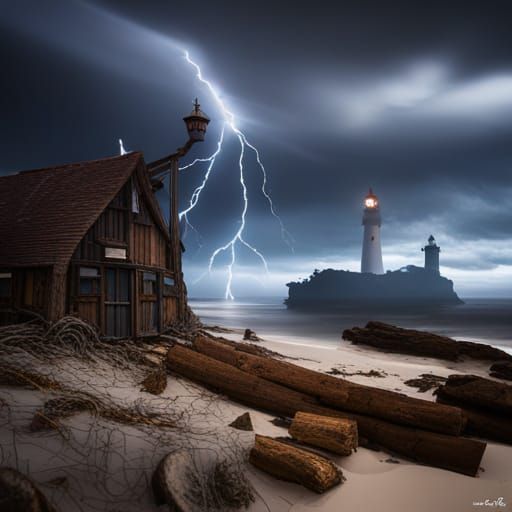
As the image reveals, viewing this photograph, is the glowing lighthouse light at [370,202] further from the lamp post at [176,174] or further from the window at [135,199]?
the window at [135,199]

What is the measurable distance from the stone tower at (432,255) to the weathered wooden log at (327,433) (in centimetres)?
15048

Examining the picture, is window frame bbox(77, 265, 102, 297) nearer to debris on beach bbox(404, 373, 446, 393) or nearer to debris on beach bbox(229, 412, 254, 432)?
debris on beach bbox(229, 412, 254, 432)

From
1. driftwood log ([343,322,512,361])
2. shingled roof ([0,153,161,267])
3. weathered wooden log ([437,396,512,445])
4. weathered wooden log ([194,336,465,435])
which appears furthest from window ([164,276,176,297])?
driftwood log ([343,322,512,361])

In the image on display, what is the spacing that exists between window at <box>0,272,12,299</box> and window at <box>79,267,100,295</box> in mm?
1893

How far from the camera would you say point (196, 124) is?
45.8 feet

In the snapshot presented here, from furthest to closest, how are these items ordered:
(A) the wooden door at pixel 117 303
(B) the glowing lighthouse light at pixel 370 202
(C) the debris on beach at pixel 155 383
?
(B) the glowing lighthouse light at pixel 370 202 < (A) the wooden door at pixel 117 303 < (C) the debris on beach at pixel 155 383

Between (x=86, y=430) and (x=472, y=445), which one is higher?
(x=86, y=430)

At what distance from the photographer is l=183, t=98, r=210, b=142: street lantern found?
13.9 m

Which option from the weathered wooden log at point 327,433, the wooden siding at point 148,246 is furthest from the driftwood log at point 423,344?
the weathered wooden log at point 327,433

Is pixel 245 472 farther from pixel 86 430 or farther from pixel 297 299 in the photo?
pixel 297 299

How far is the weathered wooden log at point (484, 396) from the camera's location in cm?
688

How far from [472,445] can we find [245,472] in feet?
10.6

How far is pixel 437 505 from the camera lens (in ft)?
16.1

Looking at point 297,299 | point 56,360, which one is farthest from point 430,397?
point 297,299
